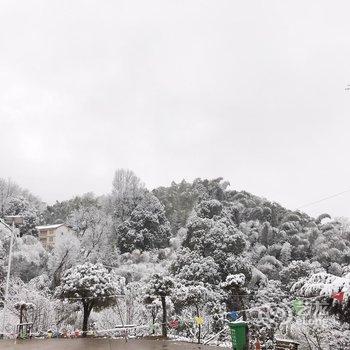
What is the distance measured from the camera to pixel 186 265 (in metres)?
29.8

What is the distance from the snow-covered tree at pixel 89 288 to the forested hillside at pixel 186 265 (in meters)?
0.06

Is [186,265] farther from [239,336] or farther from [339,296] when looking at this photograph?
[339,296]

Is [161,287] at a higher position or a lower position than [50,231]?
lower

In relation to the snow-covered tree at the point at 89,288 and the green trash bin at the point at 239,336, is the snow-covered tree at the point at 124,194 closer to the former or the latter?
the snow-covered tree at the point at 89,288

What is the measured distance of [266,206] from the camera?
46625 mm

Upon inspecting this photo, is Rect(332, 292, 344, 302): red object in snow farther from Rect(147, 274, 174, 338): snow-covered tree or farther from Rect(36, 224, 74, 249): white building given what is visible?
Rect(36, 224, 74, 249): white building

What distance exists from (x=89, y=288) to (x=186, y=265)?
12.9m

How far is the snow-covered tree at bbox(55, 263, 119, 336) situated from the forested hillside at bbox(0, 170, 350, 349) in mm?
58

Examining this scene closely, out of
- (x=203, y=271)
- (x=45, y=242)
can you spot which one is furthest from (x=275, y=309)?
(x=45, y=242)

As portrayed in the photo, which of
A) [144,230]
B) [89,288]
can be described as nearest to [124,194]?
[144,230]

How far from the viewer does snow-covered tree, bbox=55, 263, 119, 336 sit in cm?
1781

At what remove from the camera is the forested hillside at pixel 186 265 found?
16547mm

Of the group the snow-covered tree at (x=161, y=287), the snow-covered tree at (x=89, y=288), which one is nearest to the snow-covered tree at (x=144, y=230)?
the snow-covered tree at (x=89, y=288)

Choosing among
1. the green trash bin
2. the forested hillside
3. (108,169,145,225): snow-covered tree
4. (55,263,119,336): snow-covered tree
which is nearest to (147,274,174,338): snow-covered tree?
the forested hillside
